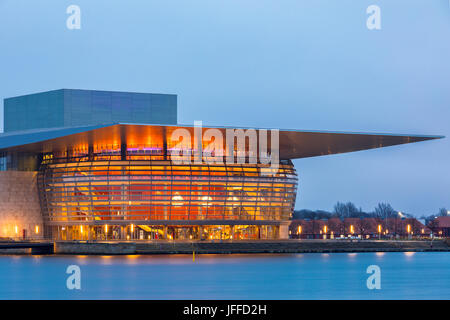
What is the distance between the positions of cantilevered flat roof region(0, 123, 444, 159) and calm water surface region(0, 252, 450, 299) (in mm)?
8814

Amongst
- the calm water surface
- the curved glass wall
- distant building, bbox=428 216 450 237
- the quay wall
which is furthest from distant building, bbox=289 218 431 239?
the calm water surface

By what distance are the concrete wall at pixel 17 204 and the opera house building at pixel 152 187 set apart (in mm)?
87

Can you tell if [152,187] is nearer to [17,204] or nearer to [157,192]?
[157,192]

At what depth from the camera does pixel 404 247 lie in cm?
7369

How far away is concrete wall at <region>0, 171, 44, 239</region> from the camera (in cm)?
7725

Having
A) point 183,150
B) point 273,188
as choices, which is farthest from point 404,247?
point 183,150

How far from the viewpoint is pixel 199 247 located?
67375 millimetres

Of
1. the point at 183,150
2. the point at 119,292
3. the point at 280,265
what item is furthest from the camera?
the point at 183,150

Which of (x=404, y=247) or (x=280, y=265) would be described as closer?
(x=280, y=265)

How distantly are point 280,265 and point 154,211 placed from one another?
72.8 ft

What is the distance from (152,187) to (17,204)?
1281 cm

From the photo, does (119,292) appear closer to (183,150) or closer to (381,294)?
(381,294)

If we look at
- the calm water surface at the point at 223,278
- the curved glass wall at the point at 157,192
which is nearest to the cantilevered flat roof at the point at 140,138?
the curved glass wall at the point at 157,192

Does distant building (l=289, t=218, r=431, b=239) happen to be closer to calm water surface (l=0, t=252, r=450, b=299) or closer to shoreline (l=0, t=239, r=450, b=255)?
shoreline (l=0, t=239, r=450, b=255)
